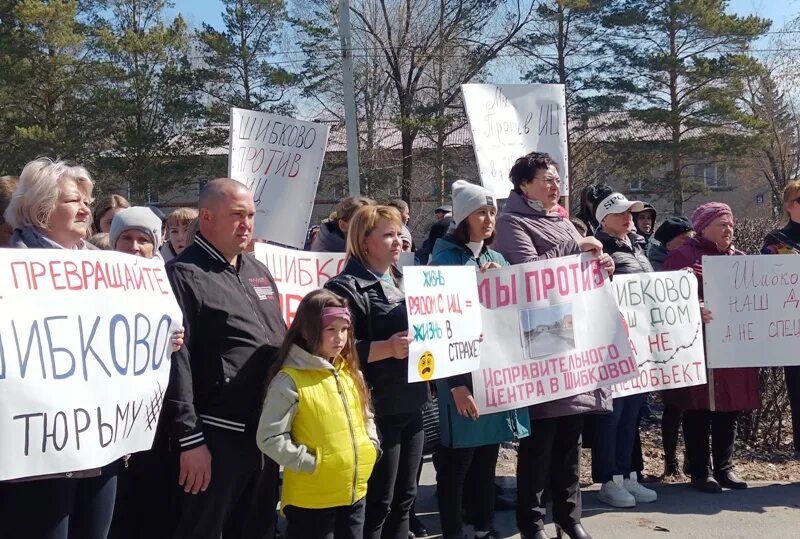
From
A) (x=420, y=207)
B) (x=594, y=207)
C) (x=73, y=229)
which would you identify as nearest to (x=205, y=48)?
(x=420, y=207)

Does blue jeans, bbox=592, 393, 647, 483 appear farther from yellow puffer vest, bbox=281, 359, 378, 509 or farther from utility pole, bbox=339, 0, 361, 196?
utility pole, bbox=339, 0, 361, 196

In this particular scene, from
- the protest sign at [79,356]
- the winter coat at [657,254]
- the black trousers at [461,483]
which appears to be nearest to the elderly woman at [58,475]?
the protest sign at [79,356]

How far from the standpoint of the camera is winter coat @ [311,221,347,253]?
18.9ft

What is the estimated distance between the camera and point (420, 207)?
30.7 metres

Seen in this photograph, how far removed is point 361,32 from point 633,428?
26955mm

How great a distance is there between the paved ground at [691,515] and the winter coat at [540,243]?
877mm

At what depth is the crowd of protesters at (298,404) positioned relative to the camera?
2.88 m

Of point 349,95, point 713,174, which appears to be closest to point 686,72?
point 713,174

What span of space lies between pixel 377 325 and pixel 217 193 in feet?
3.11

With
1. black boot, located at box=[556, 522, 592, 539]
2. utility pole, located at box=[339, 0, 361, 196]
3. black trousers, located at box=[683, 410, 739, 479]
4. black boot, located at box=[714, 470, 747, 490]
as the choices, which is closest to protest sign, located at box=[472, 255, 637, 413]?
black boot, located at box=[556, 522, 592, 539]

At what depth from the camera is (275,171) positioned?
5.52 meters

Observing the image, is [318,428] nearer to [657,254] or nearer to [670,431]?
[670,431]

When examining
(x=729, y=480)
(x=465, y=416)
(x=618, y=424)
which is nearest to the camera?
(x=465, y=416)

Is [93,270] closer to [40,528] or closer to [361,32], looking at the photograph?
[40,528]
